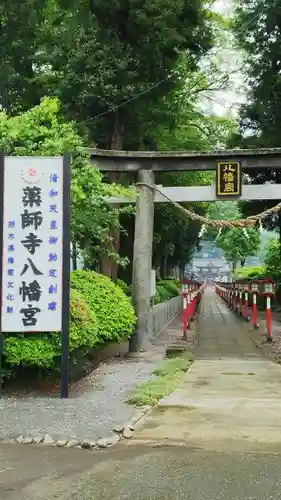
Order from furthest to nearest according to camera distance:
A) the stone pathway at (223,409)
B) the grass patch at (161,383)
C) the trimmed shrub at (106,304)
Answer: the trimmed shrub at (106,304)
the grass patch at (161,383)
the stone pathway at (223,409)

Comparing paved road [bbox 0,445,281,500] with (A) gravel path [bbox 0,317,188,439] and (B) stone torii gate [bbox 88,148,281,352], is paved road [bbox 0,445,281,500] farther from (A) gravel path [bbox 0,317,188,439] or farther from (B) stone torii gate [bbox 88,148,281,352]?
(B) stone torii gate [bbox 88,148,281,352]

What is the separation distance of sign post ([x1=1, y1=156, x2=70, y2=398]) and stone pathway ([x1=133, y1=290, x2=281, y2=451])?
2.09 meters

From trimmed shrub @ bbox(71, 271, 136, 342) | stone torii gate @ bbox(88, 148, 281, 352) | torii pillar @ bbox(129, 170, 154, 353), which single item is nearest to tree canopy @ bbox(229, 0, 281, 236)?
stone torii gate @ bbox(88, 148, 281, 352)

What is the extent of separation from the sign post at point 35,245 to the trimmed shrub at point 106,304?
1.98m

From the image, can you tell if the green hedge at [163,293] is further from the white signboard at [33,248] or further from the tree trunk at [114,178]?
the white signboard at [33,248]

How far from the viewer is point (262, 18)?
2244 cm

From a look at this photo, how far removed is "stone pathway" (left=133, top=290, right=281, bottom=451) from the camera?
5.71m

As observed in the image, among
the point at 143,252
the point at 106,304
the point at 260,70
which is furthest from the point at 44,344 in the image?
the point at 260,70

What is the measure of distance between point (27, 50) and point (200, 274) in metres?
104

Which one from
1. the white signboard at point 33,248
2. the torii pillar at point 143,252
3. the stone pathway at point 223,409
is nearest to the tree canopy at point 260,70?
the torii pillar at point 143,252

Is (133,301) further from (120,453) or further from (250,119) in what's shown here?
(250,119)

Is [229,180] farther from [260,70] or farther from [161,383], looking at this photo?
[260,70]

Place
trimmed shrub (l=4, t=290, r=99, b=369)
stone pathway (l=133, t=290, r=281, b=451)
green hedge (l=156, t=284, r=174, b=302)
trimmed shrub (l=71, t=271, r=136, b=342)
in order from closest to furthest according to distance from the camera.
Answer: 1. stone pathway (l=133, t=290, r=281, b=451)
2. trimmed shrub (l=4, t=290, r=99, b=369)
3. trimmed shrub (l=71, t=271, r=136, b=342)
4. green hedge (l=156, t=284, r=174, b=302)

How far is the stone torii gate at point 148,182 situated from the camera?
43.6ft
